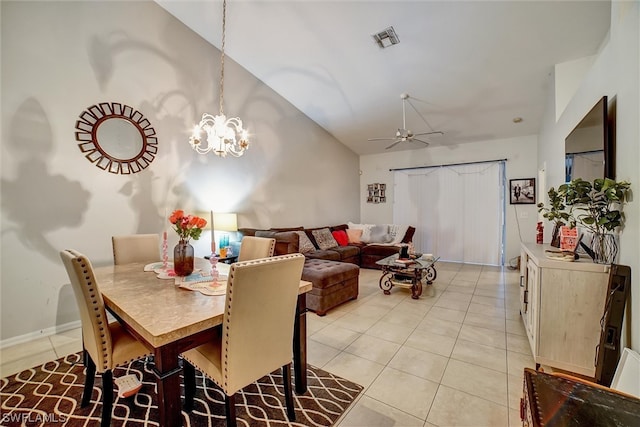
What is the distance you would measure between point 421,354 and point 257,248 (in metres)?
1.70

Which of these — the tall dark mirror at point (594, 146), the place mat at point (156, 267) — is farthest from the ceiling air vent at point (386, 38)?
the place mat at point (156, 267)

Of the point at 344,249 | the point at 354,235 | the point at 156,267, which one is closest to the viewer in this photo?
the point at 156,267

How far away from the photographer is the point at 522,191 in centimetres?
544

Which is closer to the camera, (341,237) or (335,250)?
(335,250)

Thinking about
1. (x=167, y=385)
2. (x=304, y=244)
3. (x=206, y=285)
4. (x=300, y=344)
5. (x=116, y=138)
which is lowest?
(x=300, y=344)

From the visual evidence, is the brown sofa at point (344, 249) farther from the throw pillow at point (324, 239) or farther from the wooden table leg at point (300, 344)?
the wooden table leg at point (300, 344)

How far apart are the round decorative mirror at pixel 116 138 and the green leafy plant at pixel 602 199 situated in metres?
4.17

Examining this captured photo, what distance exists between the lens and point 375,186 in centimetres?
725

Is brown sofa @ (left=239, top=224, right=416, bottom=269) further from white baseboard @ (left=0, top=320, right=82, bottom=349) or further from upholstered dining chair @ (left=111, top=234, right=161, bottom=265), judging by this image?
white baseboard @ (left=0, top=320, right=82, bottom=349)

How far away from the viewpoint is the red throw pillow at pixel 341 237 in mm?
5883

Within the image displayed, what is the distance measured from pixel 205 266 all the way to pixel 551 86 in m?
5.08

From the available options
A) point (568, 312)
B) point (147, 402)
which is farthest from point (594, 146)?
point (147, 402)

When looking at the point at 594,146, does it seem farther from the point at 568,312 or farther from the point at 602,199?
the point at 568,312

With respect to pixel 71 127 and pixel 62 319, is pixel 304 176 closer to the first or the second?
pixel 71 127
